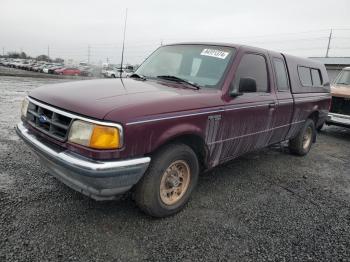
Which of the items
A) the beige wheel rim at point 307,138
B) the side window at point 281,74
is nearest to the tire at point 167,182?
the side window at point 281,74

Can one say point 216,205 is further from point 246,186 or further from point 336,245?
point 336,245

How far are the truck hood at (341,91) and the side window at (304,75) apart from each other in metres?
3.11

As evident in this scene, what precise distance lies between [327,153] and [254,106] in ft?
12.0

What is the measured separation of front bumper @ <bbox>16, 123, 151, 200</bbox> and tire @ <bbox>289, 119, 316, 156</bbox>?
4156 mm

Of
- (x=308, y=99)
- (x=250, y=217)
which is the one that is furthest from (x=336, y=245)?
(x=308, y=99)

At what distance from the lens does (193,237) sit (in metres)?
2.90

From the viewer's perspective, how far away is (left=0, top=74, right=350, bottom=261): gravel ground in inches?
103

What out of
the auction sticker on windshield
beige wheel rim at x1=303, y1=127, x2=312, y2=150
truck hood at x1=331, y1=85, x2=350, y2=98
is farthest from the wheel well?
truck hood at x1=331, y1=85, x2=350, y2=98

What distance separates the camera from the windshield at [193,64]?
3.79m

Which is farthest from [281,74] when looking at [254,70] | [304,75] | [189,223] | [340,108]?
[340,108]

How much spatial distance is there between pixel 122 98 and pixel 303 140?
4.51m

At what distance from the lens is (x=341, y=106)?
27.9ft

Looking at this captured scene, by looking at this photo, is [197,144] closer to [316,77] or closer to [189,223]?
[189,223]

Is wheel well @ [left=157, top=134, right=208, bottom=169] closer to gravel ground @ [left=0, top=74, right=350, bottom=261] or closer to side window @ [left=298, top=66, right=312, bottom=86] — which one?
gravel ground @ [left=0, top=74, right=350, bottom=261]
